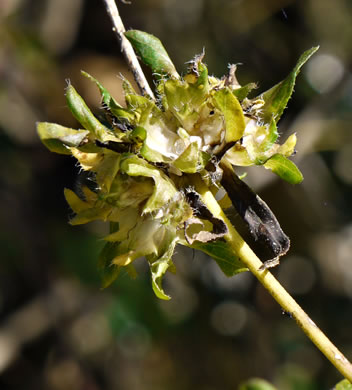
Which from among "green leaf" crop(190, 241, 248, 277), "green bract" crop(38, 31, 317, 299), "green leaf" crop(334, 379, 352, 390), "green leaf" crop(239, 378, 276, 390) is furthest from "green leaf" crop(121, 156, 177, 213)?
"green leaf" crop(239, 378, 276, 390)

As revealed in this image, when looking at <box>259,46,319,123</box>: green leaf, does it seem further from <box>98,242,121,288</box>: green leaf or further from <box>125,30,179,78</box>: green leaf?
<box>98,242,121,288</box>: green leaf

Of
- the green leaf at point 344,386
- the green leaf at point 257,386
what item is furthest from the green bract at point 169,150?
the green leaf at point 257,386

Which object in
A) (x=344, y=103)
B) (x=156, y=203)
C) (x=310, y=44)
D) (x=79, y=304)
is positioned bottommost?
(x=79, y=304)

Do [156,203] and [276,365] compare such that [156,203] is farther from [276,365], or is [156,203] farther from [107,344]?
[107,344]

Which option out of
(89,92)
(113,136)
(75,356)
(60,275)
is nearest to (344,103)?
(89,92)

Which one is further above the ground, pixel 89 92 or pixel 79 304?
pixel 89 92

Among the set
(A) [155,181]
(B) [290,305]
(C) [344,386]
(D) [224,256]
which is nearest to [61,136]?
(A) [155,181]

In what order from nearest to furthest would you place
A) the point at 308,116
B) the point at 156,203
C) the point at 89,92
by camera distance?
the point at 156,203 → the point at 308,116 → the point at 89,92
